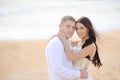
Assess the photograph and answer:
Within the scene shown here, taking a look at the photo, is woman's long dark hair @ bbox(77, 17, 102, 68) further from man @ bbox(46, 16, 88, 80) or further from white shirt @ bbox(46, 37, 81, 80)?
white shirt @ bbox(46, 37, 81, 80)

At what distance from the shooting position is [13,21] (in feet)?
65.9

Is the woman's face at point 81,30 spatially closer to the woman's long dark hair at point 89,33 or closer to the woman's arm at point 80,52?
the woman's long dark hair at point 89,33

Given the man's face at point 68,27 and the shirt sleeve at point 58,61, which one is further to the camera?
the man's face at point 68,27

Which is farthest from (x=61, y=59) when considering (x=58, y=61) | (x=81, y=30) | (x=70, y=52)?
(x=81, y=30)

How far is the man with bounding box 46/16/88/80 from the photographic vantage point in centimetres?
424

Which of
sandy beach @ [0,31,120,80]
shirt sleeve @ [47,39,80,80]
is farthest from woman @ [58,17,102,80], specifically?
sandy beach @ [0,31,120,80]

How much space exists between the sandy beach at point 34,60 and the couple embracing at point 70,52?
16.6 ft

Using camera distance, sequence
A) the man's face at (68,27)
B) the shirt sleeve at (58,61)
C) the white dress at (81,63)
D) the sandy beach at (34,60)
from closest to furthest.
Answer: the shirt sleeve at (58,61)
the man's face at (68,27)
the white dress at (81,63)
the sandy beach at (34,60)

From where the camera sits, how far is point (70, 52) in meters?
4.38

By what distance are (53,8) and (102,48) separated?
11046mm

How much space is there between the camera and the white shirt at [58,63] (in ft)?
13.9

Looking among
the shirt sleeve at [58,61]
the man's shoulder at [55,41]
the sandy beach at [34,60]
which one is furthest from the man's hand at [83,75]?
the sandy beach at [34,60]

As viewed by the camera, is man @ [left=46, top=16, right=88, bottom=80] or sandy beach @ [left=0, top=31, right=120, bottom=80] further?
sandy beach @ [left=0, top=31, right=120, bottom=80]

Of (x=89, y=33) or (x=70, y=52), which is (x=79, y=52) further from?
(x=89, y=33)
